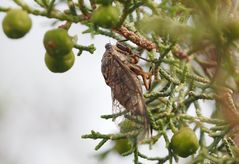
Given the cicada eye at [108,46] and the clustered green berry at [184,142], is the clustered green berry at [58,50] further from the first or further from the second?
the clustered green berry at [184,142]

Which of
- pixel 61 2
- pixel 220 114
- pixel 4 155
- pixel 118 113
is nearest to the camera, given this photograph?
pixel 61 2

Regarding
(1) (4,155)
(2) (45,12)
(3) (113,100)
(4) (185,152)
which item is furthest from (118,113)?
(1) (4,155)

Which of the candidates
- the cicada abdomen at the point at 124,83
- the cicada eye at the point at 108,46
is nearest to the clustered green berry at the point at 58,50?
the cicada abdomen at the point at 124,83

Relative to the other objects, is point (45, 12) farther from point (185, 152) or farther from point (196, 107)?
point (196, 107)

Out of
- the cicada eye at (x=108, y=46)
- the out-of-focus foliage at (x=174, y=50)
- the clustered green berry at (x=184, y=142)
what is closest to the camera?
the out-of-focus foliage at (x=174, y=50)

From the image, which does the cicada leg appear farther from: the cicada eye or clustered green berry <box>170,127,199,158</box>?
clustered green berry <box>170,127,199,158</box>
